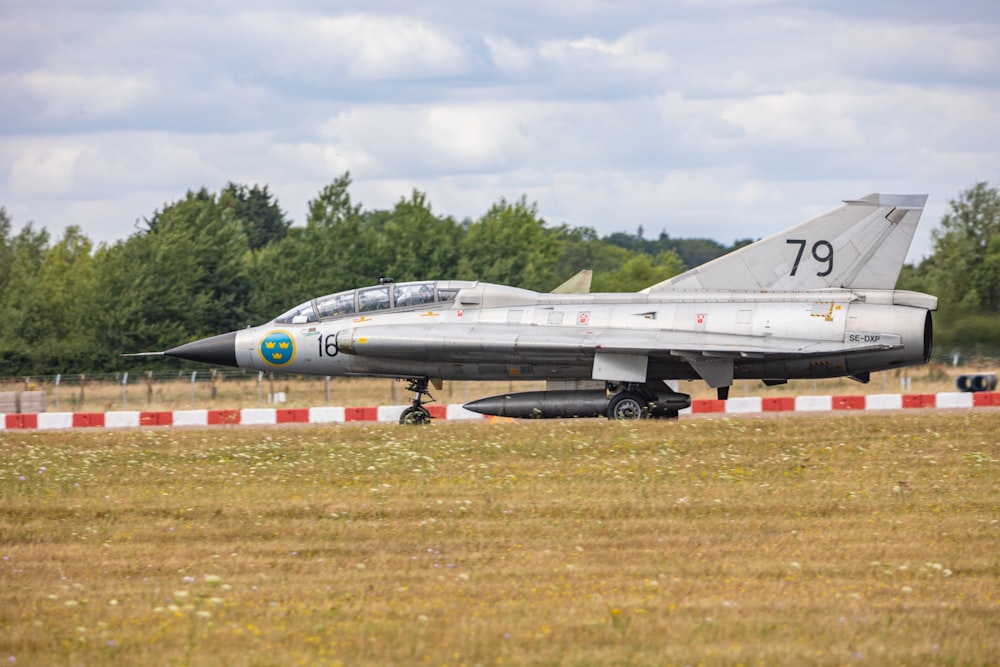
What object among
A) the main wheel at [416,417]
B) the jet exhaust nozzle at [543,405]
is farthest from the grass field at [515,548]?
the main wheel at [416,417]

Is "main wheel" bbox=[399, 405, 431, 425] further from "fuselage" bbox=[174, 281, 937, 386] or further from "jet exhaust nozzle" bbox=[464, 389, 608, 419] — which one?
"jet exhaust nozzle" bbox=[464, 389, 608, 419]

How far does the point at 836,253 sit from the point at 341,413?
37.1ft

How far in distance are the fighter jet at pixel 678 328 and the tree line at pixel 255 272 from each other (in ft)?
83.9

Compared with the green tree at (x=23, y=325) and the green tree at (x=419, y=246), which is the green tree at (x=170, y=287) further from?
the green tree at (x=419, y=246)

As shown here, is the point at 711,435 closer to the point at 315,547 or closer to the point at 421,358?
the point at 421,358

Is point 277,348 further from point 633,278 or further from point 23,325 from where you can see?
point 633,278

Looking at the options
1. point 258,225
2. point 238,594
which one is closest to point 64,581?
point 238,594

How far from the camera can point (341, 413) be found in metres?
25.3

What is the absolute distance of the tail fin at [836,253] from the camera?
19.0m

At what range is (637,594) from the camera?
8.79 m

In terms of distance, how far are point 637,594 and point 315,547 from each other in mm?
3276

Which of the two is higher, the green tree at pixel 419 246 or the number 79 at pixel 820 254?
the green tree at pixel 419 246

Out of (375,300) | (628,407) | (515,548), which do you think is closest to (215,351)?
(375,300)

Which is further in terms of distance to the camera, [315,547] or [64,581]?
[315,547]
